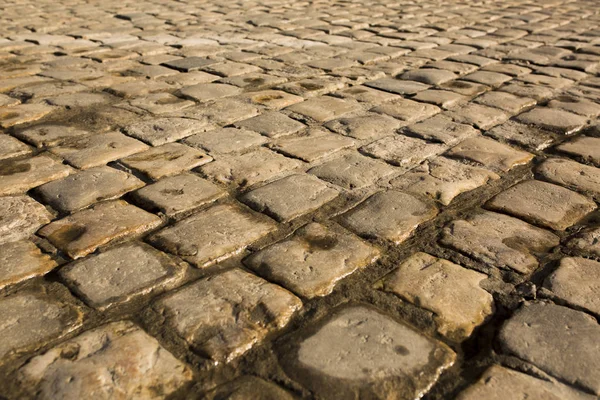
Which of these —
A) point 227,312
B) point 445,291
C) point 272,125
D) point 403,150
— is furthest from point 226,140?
point 445,291

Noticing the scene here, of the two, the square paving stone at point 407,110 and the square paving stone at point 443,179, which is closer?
the square paving stone at point 443,179

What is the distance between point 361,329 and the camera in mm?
1725

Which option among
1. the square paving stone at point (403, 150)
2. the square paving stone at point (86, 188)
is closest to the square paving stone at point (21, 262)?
the square paving stone at point (86, 188)

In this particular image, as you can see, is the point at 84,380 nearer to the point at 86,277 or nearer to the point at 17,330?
the point at 17,330

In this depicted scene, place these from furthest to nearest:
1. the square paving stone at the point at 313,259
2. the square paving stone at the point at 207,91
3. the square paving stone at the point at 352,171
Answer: the square paving stone at the point at 207,91
the square paving stone at the point at 352,171
the square paving stone at the point at 313,259

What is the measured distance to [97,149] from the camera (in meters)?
2.94

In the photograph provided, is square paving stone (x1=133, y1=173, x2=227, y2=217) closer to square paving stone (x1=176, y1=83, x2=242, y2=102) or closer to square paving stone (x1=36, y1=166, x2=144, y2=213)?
square paving stone (x1=36, y1=166, x2=144, y2=213)

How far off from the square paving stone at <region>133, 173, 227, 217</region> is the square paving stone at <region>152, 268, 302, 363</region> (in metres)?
0.54

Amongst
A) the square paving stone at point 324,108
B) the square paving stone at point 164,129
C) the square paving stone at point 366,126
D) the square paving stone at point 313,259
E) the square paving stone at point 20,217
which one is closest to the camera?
the square paving stone at point 313,259

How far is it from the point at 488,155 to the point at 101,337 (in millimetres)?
2019

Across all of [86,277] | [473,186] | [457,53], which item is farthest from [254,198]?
[457,53]

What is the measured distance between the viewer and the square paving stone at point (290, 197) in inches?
94.1

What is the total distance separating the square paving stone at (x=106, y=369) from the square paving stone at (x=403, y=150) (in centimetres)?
157

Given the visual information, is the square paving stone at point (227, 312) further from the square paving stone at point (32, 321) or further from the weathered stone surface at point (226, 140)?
the weathered stone surface at point (226, 140)
